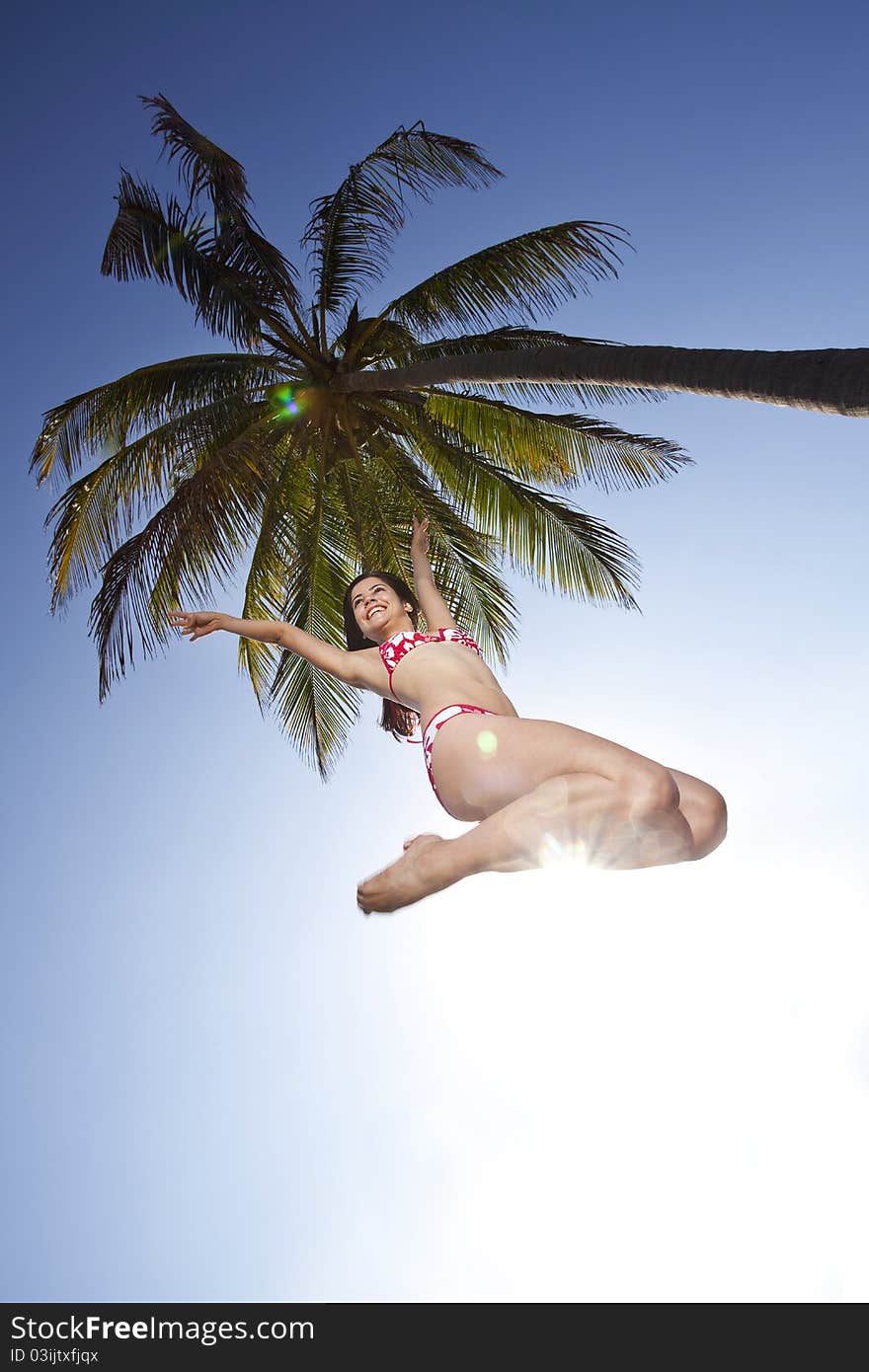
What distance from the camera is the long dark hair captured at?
4.09 metres

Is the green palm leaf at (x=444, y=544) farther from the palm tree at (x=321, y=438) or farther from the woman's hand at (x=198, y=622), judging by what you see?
the woman's hand at (x=198, y=622)

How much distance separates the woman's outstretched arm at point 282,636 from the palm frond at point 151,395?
471 centimetres

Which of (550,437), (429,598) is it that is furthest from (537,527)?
(429,598)

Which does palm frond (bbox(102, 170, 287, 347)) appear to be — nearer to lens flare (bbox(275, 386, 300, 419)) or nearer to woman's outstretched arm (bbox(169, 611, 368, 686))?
lens flare (bbox(275, 386, 300, 419))

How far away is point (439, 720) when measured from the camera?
3.14m

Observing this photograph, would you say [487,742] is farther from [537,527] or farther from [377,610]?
[537,527]

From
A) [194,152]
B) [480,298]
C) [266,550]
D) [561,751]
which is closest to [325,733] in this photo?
[266,550]

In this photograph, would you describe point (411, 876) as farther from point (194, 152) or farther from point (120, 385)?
point (194, 152)

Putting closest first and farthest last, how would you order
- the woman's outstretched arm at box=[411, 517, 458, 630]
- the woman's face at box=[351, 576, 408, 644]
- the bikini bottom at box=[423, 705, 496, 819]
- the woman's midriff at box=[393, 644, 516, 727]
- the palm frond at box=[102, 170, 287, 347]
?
the bikini bottom at box=[423, 705, 496, 819], the woman's midriff at box=[393, 644, 516, 727], the woman's face at box=[351, 576, 408, 644], the woman's outstretched arm at box=[411, 517, 458, 630], the palm frond at box=[102, 170, 287, 347]

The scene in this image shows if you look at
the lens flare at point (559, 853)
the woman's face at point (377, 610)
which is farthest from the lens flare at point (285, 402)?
the lens flare at point (559, 853)

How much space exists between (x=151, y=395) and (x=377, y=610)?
16.6ft

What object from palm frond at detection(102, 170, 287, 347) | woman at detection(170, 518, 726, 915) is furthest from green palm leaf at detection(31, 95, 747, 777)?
woman at detection(170, 518, 726, 915)

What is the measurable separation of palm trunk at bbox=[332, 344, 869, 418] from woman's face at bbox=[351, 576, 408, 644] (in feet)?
5.82

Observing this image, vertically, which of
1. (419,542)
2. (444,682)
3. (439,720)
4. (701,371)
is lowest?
(439,720)
